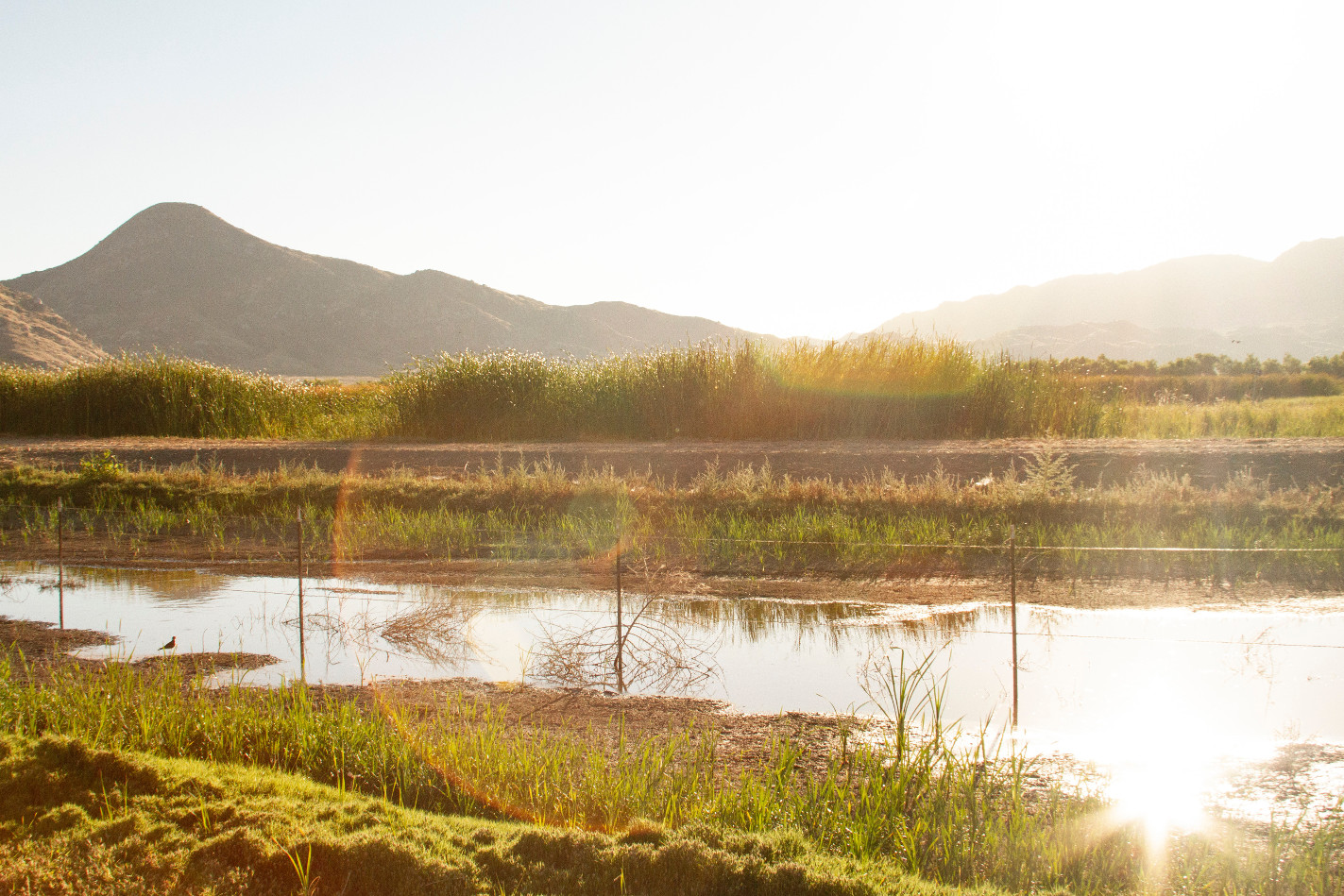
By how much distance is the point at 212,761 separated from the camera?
4184 mm

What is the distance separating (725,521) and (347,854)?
8.37m

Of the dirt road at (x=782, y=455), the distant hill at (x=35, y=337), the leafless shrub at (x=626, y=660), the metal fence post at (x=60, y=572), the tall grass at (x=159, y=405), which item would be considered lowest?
the leafless shrub at (x=626, y=660)

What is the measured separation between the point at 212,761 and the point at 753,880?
2.62 meters

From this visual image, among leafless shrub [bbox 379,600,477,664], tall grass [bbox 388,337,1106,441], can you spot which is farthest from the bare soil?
tall grass [bbox 388,337,1106,441]

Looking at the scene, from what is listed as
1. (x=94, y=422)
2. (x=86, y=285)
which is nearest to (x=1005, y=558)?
(x=94, y=422)

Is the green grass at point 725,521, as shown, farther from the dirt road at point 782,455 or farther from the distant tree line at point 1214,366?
the distant tree line at point 1214,366

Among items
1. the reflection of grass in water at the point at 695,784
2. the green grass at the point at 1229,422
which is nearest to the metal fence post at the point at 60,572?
the reflection of grass in water at the point at 695,784

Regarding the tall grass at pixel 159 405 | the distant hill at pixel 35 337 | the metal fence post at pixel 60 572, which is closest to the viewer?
the metal fence post at pixel 60 572

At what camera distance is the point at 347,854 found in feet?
10.6

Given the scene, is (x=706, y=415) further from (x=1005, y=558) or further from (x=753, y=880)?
(x=753, y=880)

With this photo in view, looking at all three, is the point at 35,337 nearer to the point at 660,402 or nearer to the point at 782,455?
the point at 660,402

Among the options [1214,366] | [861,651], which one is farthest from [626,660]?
[1214,366]

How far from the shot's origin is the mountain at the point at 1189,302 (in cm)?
14043

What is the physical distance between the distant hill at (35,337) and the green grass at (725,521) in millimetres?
65360
